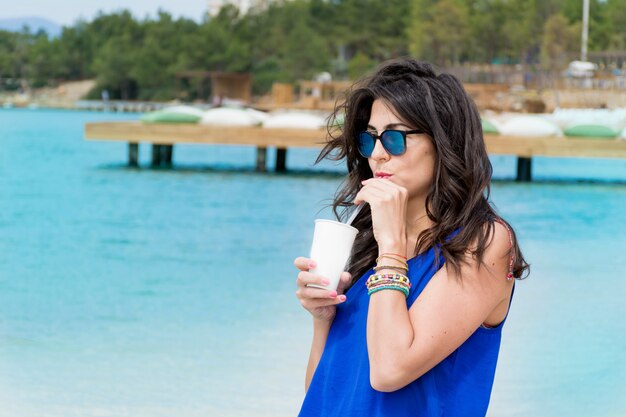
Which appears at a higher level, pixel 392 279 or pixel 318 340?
pixel 392 279

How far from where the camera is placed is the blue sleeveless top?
4.44ft

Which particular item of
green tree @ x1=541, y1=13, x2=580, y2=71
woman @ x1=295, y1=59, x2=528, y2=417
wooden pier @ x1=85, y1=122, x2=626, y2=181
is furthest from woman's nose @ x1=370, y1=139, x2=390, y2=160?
green tree @ x1=541, y1=13, x2=580, y2=71

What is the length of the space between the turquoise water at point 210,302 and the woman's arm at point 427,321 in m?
2.81

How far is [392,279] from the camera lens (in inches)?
52.3

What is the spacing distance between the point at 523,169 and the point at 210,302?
866 cm

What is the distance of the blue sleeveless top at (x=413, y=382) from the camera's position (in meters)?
1.35

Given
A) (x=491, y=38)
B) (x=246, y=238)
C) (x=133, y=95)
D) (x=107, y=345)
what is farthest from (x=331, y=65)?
(x=107, y=345)

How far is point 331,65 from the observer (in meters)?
61.8

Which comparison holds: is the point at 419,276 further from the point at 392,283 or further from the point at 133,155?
the point at 133,155

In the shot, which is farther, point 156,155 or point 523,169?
point 156,155

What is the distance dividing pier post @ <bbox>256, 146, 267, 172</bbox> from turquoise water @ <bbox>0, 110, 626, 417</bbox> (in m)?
1.78

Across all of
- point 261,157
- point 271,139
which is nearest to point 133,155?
point 261,157

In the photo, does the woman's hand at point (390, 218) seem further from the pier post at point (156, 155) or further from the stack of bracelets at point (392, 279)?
the pier post at point (156, 155)

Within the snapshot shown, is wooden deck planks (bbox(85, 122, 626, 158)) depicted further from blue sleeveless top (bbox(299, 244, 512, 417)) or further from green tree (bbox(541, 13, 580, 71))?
green tree (bbox(541, 13, 580, 71))
